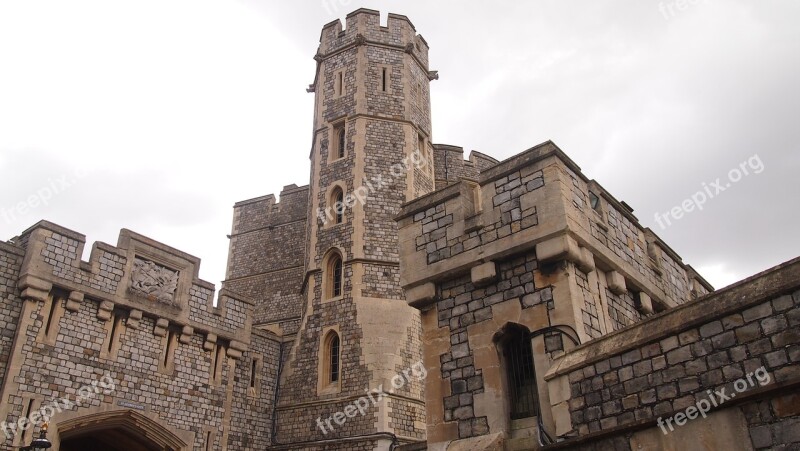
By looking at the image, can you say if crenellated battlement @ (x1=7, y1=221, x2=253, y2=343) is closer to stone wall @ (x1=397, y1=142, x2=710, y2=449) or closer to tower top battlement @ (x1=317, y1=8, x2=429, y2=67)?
stone wall @ (x1=397, y1=142, x2=710, y2=449)

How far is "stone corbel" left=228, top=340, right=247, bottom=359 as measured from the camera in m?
15.6

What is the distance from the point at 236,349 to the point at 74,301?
4147 mm

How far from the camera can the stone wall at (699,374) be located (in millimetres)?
4852

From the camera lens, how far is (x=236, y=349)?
15688mm

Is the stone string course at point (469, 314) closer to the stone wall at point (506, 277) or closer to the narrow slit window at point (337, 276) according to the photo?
the stone wall at point (506, 277)

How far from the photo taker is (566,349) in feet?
24.1

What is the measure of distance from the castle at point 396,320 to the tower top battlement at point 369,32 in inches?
3.0

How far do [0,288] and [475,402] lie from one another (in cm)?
943

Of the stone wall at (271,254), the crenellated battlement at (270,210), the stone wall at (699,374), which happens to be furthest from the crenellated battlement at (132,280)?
the stone wall at (699,374)

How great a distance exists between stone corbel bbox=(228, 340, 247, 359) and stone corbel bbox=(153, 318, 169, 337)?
1.86 m

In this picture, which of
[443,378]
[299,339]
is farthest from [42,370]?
[443,378]

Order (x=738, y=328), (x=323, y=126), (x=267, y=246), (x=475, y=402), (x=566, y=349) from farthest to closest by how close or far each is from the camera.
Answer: (x=267, y=246) < (x=323, y=126) < (x=475, y=402) < (x=566, y=349) < (x=738, y=328)

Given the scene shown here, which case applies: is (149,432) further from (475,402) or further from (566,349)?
(566,349)

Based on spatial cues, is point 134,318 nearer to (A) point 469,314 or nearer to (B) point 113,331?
(B) point 113,331
